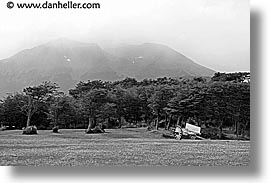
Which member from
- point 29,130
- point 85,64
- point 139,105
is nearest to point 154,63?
point 139,105

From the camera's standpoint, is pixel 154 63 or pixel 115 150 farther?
pixel 154 63

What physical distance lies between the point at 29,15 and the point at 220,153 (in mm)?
2308

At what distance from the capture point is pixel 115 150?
5.28m

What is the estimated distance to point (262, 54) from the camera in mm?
5219

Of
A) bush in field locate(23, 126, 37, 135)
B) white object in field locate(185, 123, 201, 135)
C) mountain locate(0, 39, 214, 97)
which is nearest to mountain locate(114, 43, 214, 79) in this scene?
mountain locate(0, 39, 214, 97)

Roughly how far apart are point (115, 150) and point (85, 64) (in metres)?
0.91

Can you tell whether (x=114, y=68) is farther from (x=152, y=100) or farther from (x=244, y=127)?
(x=244, y=127)

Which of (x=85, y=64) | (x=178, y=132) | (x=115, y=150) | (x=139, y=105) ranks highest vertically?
(x=85, y=64)

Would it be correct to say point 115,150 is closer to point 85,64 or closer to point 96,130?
point 96,130

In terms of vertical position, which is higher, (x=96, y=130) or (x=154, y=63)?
(x=154, y=63)

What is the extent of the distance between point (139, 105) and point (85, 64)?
2.23ft

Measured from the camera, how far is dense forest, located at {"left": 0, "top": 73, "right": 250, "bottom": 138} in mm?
5297

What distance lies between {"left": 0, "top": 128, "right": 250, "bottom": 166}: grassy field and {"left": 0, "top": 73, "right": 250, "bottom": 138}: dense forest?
0.32ft

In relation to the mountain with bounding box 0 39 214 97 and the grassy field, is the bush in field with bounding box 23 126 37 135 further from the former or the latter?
the mountain with bounding box 0 39 214 97
